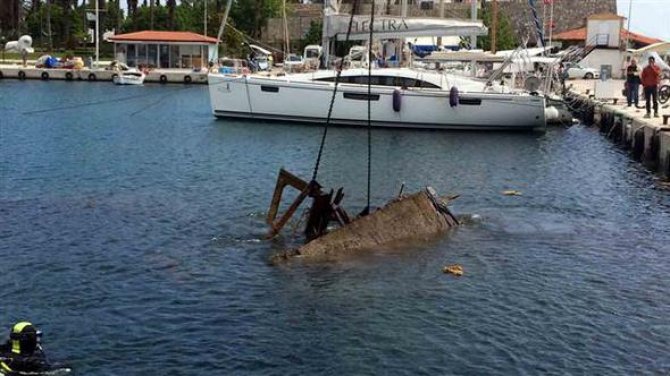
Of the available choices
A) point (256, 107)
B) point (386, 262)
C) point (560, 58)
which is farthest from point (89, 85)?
point (386, 262)

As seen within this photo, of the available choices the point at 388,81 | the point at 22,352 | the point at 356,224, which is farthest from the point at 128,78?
the point at 22,352

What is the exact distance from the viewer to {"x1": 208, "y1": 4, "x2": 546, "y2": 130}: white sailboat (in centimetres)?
4662

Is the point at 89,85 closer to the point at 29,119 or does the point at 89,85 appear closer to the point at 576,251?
the point at 29,119

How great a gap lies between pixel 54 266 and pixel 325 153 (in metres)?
20.3

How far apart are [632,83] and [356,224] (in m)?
29.0

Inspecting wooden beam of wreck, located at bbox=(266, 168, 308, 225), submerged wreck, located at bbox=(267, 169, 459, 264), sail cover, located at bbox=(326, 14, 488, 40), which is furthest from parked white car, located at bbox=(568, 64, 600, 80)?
wooden beam of wreck, located at bbox=(266, 168, 308, 225)

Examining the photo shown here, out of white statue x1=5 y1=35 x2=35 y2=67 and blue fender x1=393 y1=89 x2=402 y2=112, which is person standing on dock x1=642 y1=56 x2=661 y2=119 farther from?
white statue x1=5 y1=35 x2=35 y2=67

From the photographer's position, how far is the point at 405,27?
48188mm

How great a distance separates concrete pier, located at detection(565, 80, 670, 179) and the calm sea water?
2.95 feet

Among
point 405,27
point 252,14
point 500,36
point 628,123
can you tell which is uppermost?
point 252,14

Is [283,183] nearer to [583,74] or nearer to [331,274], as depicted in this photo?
[331,274]

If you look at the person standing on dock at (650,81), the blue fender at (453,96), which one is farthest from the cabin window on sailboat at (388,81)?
the person standing on dock at (650,81)

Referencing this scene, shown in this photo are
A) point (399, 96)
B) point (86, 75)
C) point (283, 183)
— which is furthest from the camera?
point (86, 75)

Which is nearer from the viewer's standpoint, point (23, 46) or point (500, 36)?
point (500, 36)
